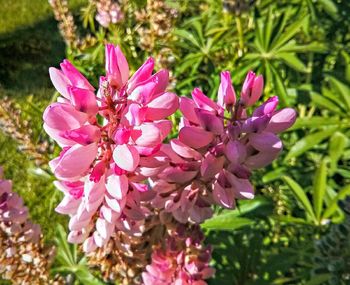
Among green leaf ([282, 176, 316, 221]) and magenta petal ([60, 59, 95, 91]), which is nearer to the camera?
magenta petal ([60, 59, 95, 91])

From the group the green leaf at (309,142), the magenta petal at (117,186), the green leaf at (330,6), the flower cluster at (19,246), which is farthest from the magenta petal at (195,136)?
the green leaf at (330,6)

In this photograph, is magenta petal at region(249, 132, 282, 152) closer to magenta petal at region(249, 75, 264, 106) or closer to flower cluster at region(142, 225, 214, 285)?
magenta petal at region(249, 75, 264, 106)

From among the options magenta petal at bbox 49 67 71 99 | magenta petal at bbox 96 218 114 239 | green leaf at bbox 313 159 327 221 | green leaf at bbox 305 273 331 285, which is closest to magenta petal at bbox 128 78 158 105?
magenta petal at bbox 49 67 71 99

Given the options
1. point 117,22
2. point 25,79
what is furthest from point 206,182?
point 25,79

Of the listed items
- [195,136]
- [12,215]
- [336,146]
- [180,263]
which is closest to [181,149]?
[195,136]

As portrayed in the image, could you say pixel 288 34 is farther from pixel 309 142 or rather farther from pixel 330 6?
pixel 309 142

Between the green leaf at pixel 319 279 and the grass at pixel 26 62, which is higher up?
the green leaf at pixel 319 279

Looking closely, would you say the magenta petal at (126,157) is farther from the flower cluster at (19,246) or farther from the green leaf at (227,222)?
the green leaf at (227,222)
